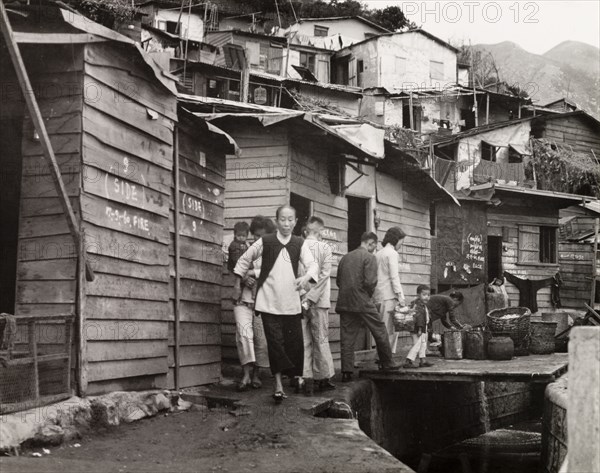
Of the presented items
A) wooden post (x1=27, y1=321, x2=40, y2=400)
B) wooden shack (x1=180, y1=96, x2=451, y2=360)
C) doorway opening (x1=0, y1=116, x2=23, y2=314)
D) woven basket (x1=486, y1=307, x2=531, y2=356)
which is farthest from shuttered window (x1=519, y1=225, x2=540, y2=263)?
wooden post (x1=27, y1=321, x2=40, y2=400)

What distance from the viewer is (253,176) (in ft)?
37.7

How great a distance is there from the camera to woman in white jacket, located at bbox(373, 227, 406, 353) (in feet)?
33.7

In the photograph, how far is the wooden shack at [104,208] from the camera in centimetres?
609

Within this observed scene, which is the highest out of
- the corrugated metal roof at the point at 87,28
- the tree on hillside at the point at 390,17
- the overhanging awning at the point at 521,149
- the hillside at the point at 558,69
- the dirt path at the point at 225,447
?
the hillside at the point at 558,69

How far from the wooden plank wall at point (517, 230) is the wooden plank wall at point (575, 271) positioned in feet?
2.63

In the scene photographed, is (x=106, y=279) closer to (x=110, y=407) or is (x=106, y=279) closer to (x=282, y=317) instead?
(x=110, y=407)

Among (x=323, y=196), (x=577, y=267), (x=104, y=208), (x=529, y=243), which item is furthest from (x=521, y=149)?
(x=104, y=208)

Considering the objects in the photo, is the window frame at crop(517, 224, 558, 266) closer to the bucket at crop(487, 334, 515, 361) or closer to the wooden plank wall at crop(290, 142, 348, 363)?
the wooden plank wall at crop(290, 142, 348, 363)

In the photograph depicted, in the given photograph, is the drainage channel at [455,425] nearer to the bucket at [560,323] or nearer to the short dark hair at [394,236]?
the bucket at [560,323]

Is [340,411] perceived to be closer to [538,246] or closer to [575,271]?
[538,246]

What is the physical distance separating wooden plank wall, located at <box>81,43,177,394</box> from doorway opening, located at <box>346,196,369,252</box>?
24.7 feet

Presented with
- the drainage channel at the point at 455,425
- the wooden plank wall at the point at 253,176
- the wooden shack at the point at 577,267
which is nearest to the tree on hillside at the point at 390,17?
the wooden shack at the point at 577,267

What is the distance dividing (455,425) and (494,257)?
14.8 m

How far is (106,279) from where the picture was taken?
21.2 feet
